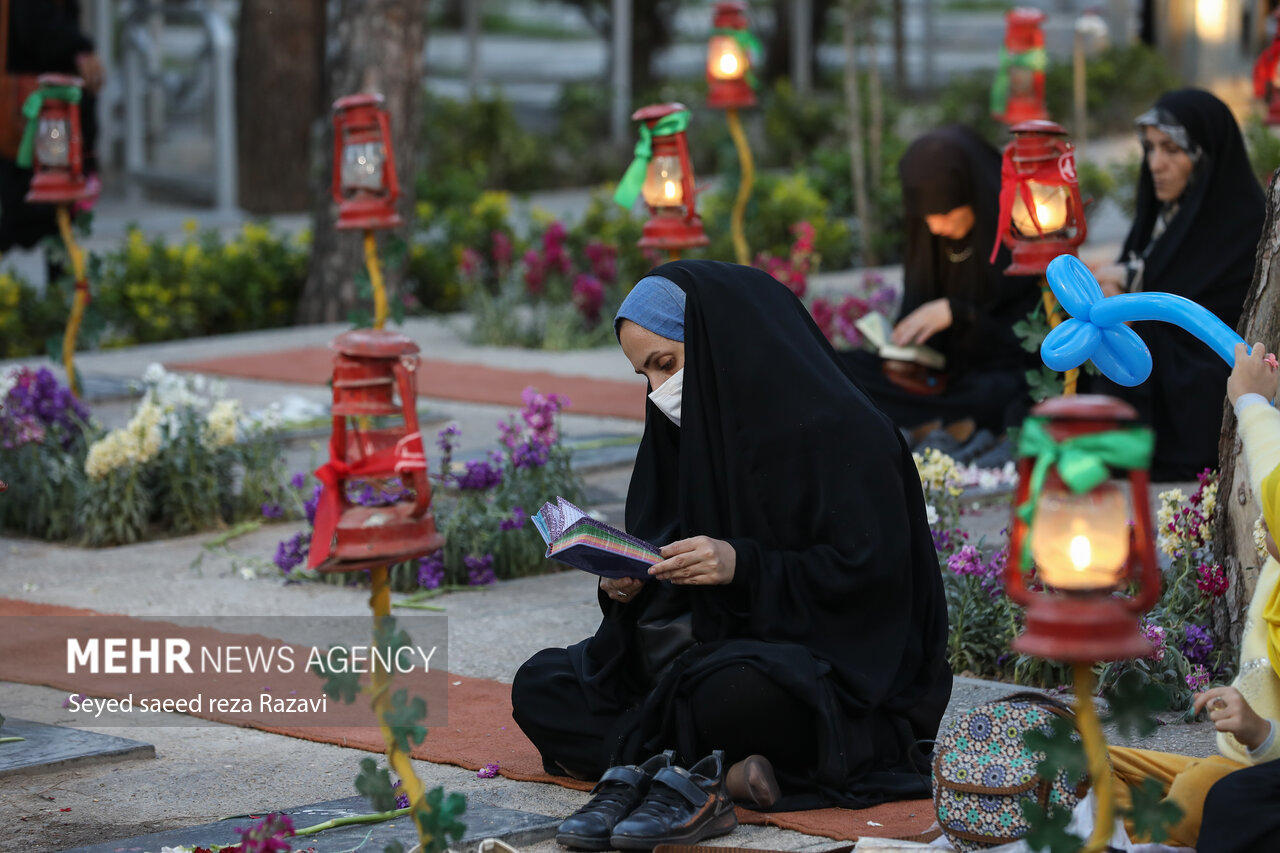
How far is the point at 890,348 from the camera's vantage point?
686cm

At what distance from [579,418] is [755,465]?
4248 mm

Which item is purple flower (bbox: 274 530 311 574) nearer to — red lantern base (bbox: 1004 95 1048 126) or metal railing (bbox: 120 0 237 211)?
red lantern base (bbox: 1004 95 1048 126)

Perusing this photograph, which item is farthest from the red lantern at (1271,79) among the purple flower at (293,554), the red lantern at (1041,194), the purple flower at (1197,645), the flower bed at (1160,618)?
the purple flower at (293,554)

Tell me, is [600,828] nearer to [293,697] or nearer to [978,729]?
[978,729]

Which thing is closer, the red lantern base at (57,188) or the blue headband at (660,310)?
the blue headband at (660,310)

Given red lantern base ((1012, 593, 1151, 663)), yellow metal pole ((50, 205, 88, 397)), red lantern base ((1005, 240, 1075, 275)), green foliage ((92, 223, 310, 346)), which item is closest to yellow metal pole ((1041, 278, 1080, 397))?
red lantern base ((1005, 240, 1075, 275))

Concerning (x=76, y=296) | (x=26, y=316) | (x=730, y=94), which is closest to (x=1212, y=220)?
(x=730, y=94)

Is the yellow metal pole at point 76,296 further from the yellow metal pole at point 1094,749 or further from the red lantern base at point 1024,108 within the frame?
the yellow metal pole at point 1094,749

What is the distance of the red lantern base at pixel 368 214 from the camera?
6.23 meters

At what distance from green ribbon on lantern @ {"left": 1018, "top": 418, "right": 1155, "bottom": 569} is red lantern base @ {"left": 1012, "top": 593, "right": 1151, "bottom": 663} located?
138 millimetres

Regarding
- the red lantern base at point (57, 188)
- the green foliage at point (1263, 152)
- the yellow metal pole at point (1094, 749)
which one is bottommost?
the yellow metal pole at point (1094, 749)

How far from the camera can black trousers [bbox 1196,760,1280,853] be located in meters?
2.84

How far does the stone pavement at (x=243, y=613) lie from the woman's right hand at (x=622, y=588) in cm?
40

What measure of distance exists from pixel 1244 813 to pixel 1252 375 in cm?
69
